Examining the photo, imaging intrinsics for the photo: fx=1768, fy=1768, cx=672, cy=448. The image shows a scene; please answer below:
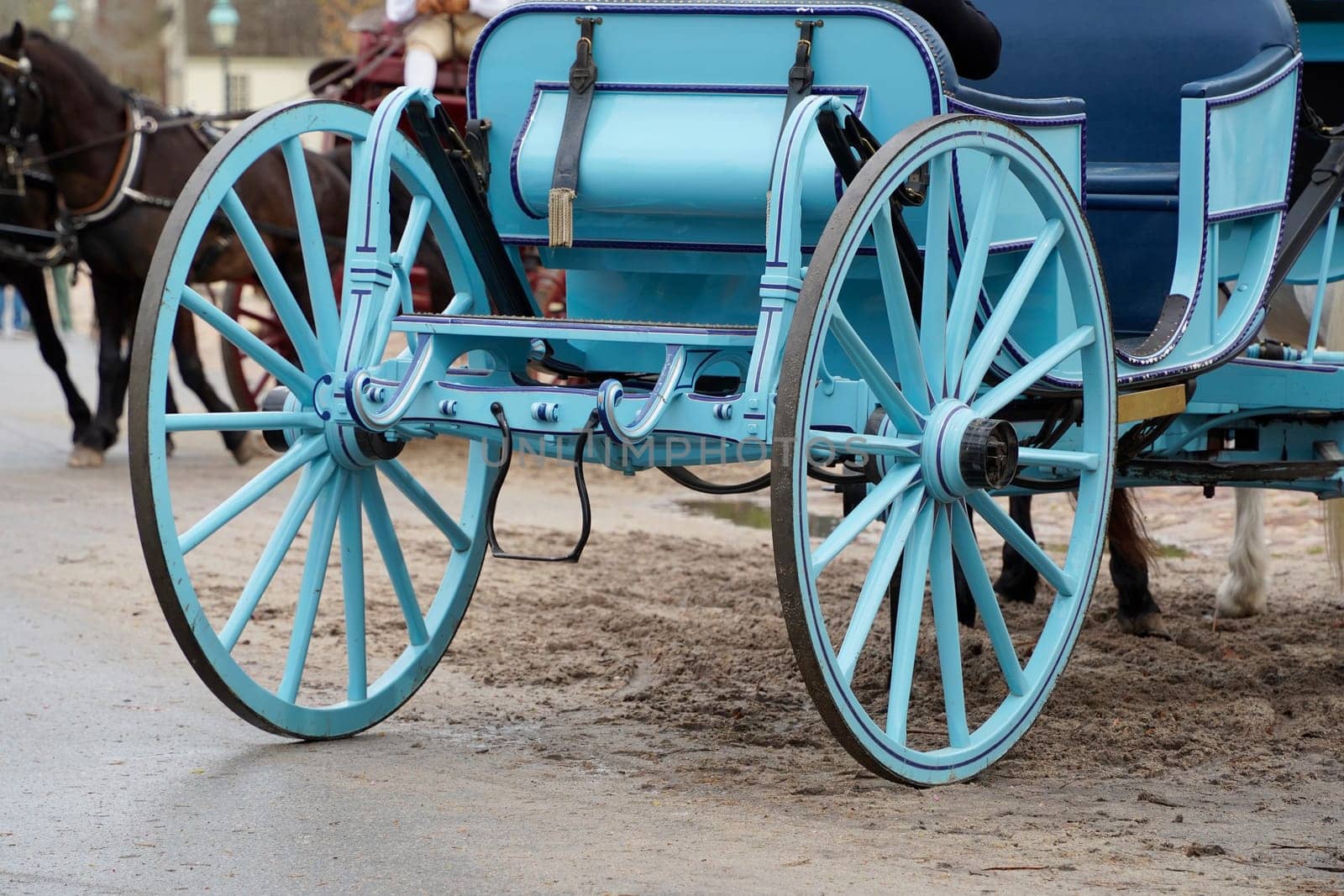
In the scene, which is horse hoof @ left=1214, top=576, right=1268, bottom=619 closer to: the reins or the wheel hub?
the wheel hub

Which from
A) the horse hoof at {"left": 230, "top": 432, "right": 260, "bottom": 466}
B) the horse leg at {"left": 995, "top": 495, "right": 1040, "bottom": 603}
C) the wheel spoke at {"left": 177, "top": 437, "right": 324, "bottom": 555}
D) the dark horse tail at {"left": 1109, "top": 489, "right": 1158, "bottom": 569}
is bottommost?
the horse hoof at {"left": 230, "top": 432, "right": 260, "bottom": 466}

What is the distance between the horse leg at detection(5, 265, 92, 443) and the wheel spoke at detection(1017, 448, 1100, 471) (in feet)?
24.3

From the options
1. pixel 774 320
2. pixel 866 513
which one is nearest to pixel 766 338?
pixel 774 320

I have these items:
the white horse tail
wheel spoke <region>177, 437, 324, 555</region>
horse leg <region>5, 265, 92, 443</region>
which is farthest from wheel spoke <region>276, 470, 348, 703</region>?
horse leg <region>5, 265, 92, 443</region>

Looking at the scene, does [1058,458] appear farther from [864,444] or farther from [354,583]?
[354,583]

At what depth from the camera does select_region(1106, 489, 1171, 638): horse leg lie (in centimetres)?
558

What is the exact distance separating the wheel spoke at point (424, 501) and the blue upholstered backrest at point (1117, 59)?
6.79 ft

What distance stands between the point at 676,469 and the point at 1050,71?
1940 mm

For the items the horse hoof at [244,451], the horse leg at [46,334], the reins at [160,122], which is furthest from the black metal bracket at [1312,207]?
the horse leg at [46,334]

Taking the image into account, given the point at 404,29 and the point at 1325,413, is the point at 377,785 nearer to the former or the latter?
the point at 1325,413

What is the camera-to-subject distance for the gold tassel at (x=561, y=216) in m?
3.75

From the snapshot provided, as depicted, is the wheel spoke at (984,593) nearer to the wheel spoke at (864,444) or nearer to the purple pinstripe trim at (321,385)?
the wheel spoke at (864,444)

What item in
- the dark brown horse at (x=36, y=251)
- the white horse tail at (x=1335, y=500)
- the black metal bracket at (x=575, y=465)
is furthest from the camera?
the dark brown horse at (x=36, y=251)

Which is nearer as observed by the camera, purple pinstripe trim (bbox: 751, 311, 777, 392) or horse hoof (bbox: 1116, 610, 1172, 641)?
purple pinstripe trim (bbox: 751, 311, 777, 392)
